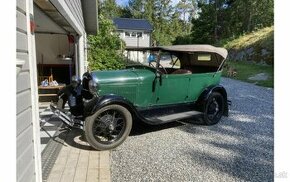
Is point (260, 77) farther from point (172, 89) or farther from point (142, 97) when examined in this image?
point (142, 97)

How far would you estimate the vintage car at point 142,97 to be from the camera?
4.42 m

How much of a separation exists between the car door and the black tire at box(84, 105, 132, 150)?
3.03 ft

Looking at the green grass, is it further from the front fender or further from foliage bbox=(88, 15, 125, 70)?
the front fender

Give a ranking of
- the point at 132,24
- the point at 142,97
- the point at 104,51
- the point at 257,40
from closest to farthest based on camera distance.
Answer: the point at 142,97
the point at 104,51
the point at 257,40
the point at 132,24

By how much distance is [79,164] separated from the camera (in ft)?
12.3

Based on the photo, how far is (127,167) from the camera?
3752 millimetres

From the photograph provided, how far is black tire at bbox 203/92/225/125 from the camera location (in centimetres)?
587

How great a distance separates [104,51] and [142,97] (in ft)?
27.1

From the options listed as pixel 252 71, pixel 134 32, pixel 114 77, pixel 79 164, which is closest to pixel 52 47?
pixel 114 77

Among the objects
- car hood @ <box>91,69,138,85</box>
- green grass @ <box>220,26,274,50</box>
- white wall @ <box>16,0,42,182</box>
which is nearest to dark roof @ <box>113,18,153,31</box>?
green grass @ <box>220,26,274,50</box>

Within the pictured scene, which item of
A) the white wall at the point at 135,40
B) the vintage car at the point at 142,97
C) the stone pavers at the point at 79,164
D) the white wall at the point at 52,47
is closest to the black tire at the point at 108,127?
the vintage car at the point at 142,97

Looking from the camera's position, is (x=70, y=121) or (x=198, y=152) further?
(x=70, y=121)

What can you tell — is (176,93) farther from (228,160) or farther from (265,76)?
(265,76)
